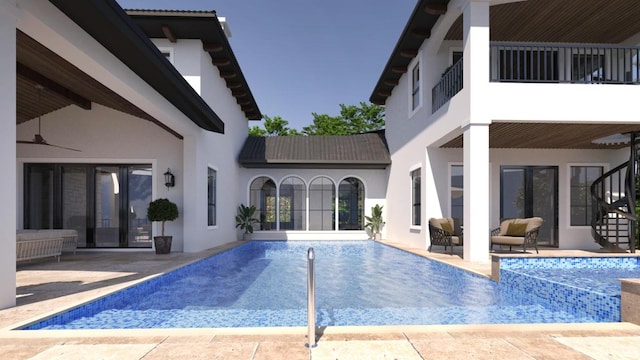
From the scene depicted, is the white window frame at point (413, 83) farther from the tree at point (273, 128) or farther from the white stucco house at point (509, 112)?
the tree at point (273, 128)

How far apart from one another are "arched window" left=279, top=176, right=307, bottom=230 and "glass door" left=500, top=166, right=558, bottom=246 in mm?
7717

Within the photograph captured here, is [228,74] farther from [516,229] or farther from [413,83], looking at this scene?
[516,229]

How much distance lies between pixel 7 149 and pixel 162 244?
561 cm

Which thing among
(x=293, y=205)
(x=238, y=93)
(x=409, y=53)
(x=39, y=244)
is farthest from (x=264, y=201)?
(x=39, y=244)

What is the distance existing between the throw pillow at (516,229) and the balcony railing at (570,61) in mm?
3563

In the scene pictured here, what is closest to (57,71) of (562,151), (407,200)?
(407,200)

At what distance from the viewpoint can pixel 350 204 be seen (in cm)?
1558

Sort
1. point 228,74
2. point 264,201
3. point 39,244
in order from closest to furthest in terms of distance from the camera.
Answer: point 39,244
point 228,74
point 264,201

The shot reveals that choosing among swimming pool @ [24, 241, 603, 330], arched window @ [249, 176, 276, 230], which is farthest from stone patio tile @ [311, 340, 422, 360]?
arched window @ [249, 176, 276, 230]

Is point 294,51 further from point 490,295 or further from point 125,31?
point 490,295

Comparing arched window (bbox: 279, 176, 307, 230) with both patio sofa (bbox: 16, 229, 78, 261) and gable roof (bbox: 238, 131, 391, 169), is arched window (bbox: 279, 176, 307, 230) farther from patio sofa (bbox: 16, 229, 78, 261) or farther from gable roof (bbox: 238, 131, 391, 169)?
patio sofa (bbox: 16, 229, 78, 261)

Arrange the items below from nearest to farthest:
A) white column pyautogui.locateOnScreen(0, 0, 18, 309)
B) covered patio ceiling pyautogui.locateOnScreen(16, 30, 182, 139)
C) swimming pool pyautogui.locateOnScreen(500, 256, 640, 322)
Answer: white column pyautogui.locateOnScreen(0, 0, 18, 309)
swimming pool pyautogui.locateOnScreen(500, 256, 640, 322)
covered patio ceiling pyautogui.locateOnScreen(16, 30, 182, 139)

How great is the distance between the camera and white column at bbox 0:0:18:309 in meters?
3.92

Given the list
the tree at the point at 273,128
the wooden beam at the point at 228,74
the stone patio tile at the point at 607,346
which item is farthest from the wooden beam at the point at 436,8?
the tree at the point at 273,128
